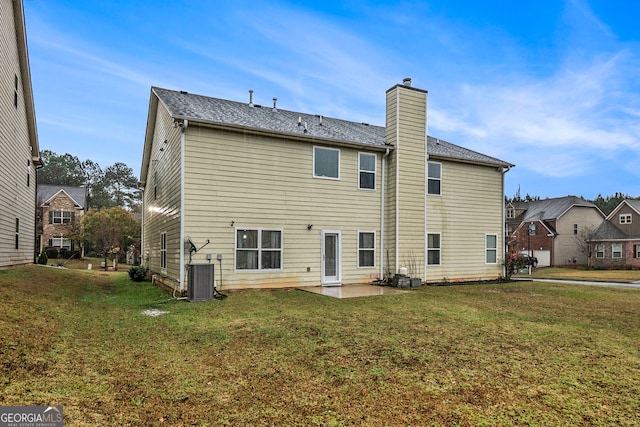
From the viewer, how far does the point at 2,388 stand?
11.0 feet

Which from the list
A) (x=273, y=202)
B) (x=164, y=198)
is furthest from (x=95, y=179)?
(x=273, y=202)

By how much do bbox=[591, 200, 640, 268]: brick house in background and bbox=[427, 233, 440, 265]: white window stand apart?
91.6 feet

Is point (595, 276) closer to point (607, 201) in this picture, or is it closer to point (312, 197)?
point (312, 197)

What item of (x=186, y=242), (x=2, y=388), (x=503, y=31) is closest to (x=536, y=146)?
(x=503, y=31)

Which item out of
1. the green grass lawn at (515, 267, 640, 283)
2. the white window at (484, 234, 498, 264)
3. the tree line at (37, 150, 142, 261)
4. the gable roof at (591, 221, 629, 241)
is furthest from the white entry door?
the tree line at (37, 150, 142, 261)

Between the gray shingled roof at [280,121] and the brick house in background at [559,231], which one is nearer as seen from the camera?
the gray shingled roof at [280,121]

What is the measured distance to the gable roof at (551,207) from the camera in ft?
118

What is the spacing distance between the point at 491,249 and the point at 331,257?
729cm

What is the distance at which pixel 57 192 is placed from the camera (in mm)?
35719

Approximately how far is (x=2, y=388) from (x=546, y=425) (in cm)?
469

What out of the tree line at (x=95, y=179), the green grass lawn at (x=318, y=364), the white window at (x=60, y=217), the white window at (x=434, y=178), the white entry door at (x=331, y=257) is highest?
the tree line at (x=95, y=179)

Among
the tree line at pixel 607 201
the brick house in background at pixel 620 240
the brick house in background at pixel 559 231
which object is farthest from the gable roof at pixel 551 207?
the tree line at pixel 607 201

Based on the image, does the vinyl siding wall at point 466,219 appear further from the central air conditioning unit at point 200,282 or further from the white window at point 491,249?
the central air conditioning unit at point 200,282

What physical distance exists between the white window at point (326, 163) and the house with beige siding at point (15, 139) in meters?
9.48
